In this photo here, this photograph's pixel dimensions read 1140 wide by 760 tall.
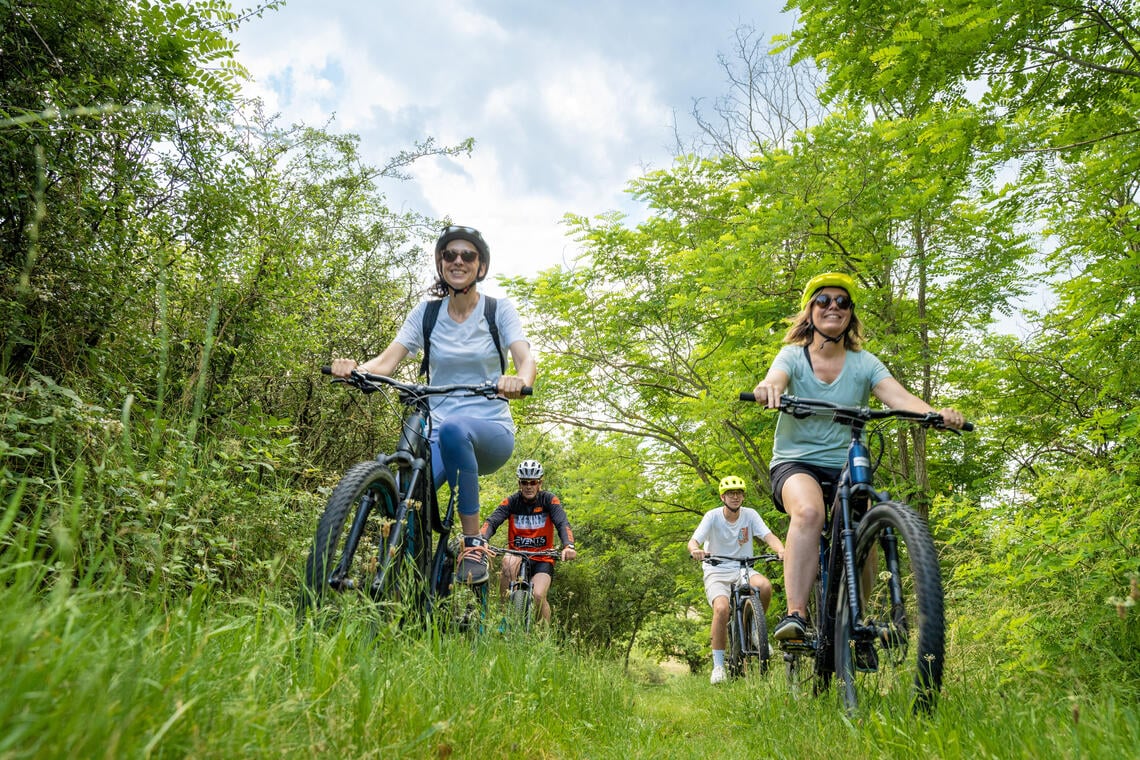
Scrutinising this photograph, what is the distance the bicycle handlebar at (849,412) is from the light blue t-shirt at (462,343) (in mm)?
1491

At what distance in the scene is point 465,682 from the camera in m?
2.34

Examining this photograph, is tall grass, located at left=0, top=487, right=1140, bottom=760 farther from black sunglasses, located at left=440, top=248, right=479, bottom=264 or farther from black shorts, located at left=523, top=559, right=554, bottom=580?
black shorts, located at left=523, top=559, right=554, bottom=580

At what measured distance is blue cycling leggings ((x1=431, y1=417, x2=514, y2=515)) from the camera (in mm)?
3938

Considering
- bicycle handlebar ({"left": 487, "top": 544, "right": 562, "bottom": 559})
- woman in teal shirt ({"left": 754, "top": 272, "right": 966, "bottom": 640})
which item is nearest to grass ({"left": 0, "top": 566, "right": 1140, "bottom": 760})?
woman in teal shirt ({"left": 754, "top": 272, "right": 966, "bottom": 640})

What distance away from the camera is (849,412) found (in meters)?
3.55

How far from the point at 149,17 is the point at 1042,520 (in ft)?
21.9

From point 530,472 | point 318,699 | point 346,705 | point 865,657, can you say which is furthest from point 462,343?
point 530,472

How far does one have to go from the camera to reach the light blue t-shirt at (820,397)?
4.06 m

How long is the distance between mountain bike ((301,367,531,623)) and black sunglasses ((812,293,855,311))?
6.06 feet

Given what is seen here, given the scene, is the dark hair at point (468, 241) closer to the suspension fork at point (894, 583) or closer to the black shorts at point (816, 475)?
the black shorts at point (816, 475)

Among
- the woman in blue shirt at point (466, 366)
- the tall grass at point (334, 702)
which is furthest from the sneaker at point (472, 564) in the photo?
the tall grass at point (334, 702)

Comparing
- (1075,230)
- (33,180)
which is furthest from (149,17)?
(1075,230)

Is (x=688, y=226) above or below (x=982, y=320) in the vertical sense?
above

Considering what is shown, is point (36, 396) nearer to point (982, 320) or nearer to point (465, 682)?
point (465, 682)
